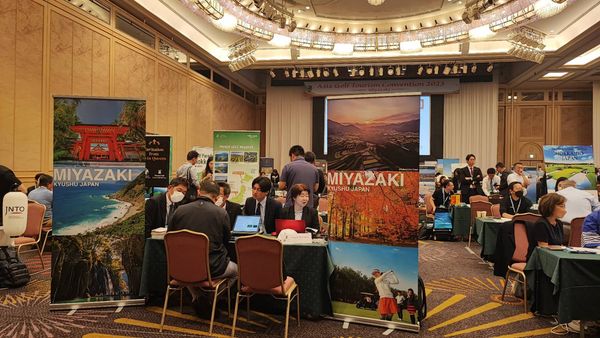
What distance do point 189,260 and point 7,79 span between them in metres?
4.55

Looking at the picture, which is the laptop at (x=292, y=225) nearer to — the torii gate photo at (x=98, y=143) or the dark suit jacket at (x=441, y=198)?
the torii gate photo at (x=98, y=143)

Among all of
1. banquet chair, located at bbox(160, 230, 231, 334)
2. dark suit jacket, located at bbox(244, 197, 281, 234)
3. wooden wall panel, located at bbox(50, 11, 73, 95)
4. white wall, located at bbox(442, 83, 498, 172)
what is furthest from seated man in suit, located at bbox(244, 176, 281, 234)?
white wall, located at bbox(442, 83, 498, 172)

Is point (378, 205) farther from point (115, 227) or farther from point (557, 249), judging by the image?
point (115, 227)

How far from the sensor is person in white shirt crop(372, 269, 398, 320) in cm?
379

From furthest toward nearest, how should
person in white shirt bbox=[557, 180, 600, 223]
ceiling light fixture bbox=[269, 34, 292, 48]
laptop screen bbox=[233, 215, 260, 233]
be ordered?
ceiling light fixture bbox=[269, 34, 292, 48]
person in white shirt bbox=[557, 180, 600, 223]
laptop screen bbox=[233, 215, 260, 233]

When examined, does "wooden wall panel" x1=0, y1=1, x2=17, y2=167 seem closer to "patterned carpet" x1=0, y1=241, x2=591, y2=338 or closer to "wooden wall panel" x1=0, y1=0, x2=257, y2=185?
"wooden wall panel" x1=0, y1=0, x2=257, y2=185

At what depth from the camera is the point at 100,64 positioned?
7.88 metres

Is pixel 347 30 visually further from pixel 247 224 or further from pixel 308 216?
pixel 247 224

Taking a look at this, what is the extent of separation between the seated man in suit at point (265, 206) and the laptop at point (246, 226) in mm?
343

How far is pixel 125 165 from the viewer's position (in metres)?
4.35

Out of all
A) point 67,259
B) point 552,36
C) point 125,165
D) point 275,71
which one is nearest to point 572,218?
point 125,165

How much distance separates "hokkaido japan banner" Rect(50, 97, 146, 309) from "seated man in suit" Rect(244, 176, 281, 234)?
1.23 metres

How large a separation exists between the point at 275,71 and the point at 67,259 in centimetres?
1106

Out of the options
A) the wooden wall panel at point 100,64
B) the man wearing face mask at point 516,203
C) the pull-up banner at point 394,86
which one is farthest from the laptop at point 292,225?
the pull-up banner at point 394,86
